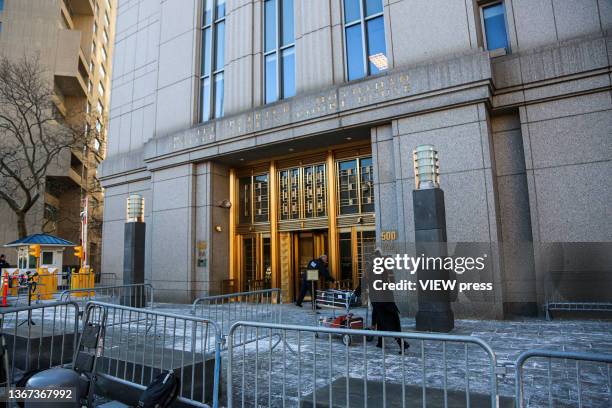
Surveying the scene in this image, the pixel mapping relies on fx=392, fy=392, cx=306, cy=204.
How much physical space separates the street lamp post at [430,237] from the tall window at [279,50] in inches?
294

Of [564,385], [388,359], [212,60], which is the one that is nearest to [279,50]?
[212,60]

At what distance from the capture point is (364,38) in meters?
13.0

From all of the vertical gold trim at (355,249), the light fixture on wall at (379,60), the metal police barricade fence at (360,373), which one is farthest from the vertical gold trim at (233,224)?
the metal police barricade fence at (360,373)

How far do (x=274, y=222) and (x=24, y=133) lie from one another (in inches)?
1079

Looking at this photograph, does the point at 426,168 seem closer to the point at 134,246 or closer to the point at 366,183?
the point at 366,183

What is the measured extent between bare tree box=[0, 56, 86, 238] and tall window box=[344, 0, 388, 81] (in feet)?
74.0

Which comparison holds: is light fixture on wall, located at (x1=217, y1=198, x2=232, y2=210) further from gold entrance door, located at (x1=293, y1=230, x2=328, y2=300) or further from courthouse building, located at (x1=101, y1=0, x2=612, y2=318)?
gold entrance door, located at (x1=293, y1=230, x2=328, y2=300)

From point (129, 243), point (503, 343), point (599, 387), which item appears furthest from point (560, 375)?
point (129, 243)

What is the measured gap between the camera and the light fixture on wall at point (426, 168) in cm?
859

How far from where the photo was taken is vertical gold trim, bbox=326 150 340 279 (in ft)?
45.7

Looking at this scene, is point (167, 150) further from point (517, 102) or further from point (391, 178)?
point (517, 102)

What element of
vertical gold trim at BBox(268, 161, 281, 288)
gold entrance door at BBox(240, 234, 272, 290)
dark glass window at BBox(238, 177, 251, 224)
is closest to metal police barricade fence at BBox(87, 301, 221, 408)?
vertical gold trim at BBox(268, 161, 281, 288)

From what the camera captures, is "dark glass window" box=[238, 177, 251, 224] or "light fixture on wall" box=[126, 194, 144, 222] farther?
"dark glass window" box=[238, 177, 251, 224]

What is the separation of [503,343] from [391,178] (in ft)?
18.8
